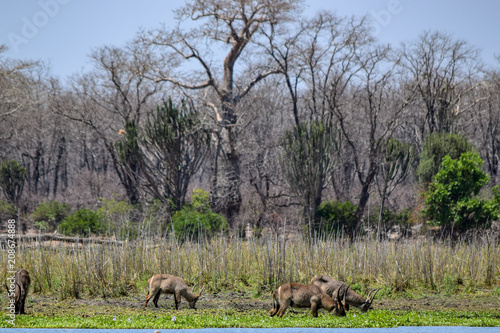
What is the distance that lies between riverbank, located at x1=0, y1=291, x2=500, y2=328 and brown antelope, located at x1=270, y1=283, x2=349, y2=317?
0.15 meters

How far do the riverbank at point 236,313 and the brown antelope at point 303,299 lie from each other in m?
0.15

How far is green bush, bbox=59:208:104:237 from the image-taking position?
19047 millimetres

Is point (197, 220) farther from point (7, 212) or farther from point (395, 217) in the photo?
point (7, 212)

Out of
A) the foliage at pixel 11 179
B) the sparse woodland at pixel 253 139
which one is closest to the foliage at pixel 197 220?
the sparse woodland at pixel 253 139

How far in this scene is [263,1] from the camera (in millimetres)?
23859

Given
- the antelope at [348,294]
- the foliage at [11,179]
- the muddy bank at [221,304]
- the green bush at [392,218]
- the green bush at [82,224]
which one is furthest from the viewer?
the foliage at [11,179]

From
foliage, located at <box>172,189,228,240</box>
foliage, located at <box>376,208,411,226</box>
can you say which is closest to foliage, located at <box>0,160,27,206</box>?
foliage, located at <box>172,189,228,240</box>

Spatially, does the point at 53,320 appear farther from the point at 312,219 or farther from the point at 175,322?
the point at 312,219

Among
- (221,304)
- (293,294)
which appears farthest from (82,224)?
(293,294)

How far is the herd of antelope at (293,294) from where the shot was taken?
7121 mm

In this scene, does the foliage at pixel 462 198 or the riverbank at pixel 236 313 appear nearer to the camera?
the riverbank at pixel 236 313

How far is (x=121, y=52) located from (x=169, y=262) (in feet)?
65.5

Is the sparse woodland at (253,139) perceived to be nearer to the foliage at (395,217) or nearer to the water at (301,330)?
the foliage at (395,217)

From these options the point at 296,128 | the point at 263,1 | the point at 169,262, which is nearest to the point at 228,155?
the point at 296,128
